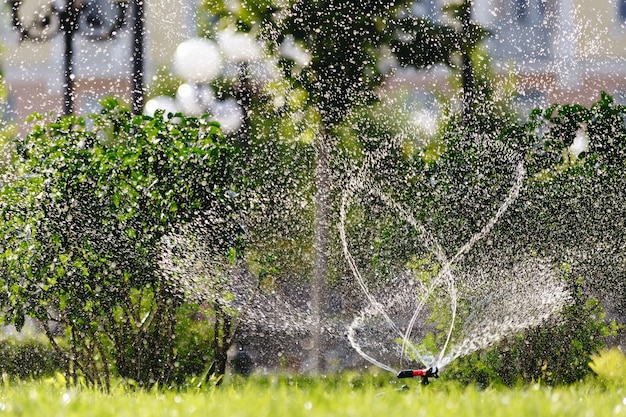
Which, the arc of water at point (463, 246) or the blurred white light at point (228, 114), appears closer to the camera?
the arc of water at point (463, 246)

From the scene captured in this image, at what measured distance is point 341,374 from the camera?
8586 millimetres

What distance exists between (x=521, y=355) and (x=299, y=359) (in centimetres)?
273

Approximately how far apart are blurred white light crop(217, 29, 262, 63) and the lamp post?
97 centimetres

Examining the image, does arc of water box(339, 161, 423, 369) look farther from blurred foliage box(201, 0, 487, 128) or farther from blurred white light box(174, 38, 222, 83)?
blurred white light box(174, 38, 222, 83)

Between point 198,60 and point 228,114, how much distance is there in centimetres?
116

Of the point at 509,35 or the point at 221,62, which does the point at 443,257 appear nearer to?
the point at 221,62

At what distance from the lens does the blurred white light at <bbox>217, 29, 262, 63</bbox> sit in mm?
9969

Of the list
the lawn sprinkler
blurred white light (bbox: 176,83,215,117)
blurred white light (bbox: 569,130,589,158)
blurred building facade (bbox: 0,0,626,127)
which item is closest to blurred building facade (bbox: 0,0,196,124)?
blurred building facade (bbox: 0,0,626,127)

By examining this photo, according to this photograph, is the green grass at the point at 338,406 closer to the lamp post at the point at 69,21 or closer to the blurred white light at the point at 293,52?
the blurred white light at the point at 293,52

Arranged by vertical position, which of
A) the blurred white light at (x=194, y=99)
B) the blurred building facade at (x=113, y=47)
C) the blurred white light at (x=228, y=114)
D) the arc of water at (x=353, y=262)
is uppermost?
the blurred building facade at (x=113, y=47)

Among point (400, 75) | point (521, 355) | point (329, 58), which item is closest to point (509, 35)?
point (400, 75)

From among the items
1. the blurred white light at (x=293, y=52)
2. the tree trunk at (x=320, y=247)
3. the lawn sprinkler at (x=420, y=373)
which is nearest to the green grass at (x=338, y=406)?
the lawn sprinkler at (x=420, y=373)

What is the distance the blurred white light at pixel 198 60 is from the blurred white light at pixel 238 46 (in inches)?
4.7

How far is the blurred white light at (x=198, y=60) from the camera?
10.3m
